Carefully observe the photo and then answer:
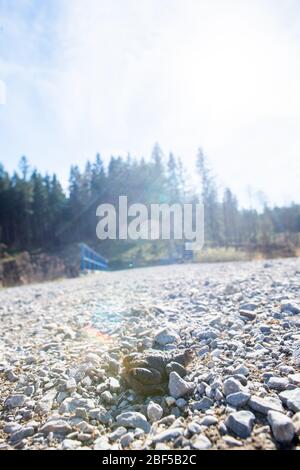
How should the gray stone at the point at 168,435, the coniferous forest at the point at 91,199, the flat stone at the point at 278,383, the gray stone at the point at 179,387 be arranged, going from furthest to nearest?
the coniferous forest at the point at 91,199 → the gray stone at the point at 179,387 → the flat stone at the point at 278,383 → the gray stone at the point at 168,435

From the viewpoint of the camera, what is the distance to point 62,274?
1350 cm

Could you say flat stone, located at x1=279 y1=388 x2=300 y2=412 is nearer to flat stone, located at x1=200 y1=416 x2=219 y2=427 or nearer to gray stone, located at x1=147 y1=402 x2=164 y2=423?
flat stone, located at x1=200 y1=416 x2=219 y2=427

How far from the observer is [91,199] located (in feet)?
133

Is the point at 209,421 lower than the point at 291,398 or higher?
lower

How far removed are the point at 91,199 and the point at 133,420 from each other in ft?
133

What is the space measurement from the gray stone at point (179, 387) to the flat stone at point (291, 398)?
583 millimetres

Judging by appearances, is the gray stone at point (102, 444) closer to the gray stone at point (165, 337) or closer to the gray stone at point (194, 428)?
the gray stone at point (194, 428)

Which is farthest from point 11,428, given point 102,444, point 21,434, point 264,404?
point 264,404

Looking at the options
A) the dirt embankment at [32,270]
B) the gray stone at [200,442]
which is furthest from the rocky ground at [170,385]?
the dirt embankment at [32,270]

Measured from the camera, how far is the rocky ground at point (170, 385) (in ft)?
4.91

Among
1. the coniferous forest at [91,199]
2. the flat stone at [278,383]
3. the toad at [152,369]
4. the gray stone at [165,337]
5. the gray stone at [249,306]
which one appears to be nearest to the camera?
the flat stone at [278,383]

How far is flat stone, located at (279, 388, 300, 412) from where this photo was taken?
1.54 metres

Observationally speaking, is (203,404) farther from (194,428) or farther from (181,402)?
(194,428)
